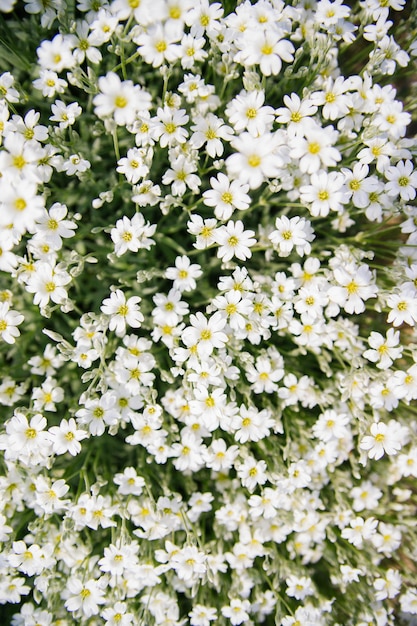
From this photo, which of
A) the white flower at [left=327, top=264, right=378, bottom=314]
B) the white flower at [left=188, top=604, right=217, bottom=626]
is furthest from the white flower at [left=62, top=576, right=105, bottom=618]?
the white flower at [left=327, top=264, right=378, bottom=314]

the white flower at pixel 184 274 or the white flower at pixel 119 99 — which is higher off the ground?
the white flower at pixel 119 99

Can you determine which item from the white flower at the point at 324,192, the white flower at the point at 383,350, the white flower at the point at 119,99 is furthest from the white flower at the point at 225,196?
the white flower at the point at 383,350

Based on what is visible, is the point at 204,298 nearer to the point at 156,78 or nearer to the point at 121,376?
the point at 121,376

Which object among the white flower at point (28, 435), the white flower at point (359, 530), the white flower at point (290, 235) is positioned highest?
the white flower at point (290, 235)

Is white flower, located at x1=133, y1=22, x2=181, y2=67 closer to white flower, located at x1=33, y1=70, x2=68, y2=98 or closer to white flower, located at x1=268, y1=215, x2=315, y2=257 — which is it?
white flower, located at x1=33, y1=70, x2=68, y2=98

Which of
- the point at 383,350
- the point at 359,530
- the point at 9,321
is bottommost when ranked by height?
the point at 359,530

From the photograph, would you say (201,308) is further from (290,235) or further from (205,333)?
(290,235)

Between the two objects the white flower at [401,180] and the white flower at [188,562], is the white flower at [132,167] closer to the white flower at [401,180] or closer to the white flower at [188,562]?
the white flower at [401,180]

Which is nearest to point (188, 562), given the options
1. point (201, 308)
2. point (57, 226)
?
point (201, 308)
